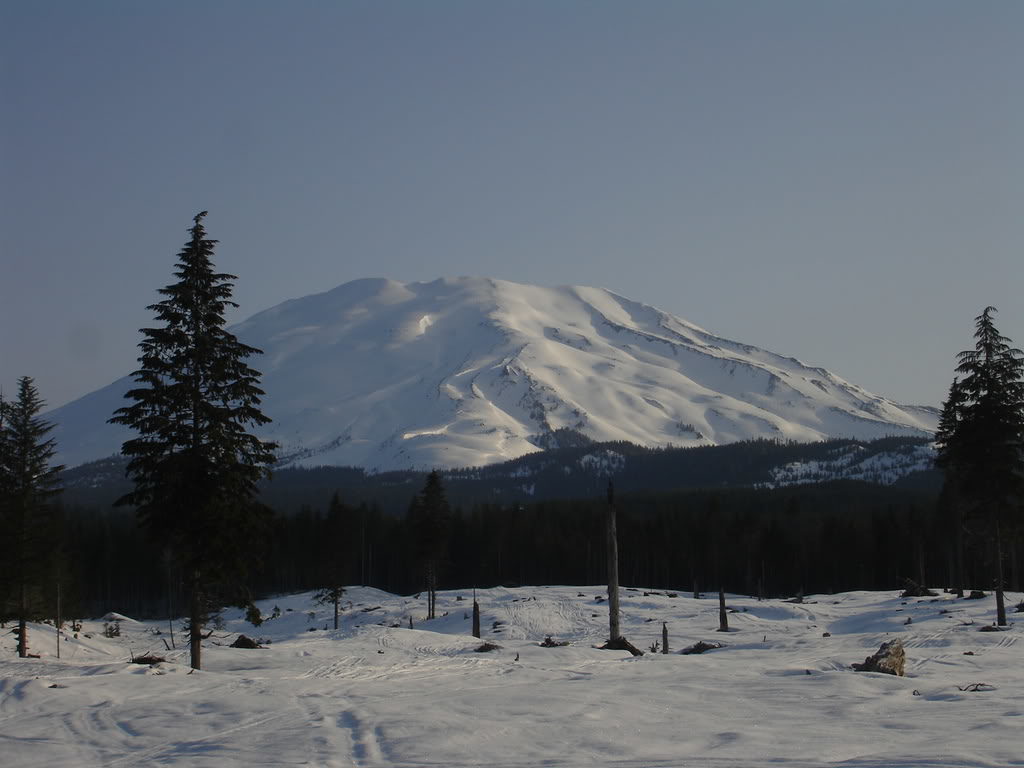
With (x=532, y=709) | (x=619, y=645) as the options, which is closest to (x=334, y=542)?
(x=619, y=645)

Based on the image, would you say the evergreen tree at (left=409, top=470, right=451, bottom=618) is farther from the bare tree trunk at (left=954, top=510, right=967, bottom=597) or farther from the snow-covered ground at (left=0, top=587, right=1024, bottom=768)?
the snow-covered ground at (left=0, top=587, right=1024, bottom=768)

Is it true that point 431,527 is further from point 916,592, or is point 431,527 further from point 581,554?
point 581,554

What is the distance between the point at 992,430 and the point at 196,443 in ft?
99.4

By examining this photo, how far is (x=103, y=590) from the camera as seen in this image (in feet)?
350

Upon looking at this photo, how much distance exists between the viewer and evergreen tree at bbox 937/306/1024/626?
38562 millimetres

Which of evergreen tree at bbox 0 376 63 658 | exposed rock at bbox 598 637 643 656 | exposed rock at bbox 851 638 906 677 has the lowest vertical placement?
exposed rock at bbox 598 637 643 656

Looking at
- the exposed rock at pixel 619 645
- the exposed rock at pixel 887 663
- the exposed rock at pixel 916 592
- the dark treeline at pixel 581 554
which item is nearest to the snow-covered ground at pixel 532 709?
the exposed rock at pixel 887 663

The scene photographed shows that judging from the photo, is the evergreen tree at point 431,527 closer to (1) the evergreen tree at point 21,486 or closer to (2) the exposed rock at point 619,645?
(1) the evergreen tree at point 21,486

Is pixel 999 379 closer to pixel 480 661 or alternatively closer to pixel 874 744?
pixel 480 661

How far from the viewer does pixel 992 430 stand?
38562mm

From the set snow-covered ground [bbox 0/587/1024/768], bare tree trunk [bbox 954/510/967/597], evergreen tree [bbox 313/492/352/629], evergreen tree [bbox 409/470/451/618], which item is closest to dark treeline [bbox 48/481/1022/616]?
evergreen tree [bbox 313/492/352/629]

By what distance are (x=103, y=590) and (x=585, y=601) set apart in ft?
219

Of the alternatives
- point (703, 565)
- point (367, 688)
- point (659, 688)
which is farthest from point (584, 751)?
point (703, 565)

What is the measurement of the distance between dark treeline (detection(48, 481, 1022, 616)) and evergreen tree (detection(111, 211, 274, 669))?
216ft
